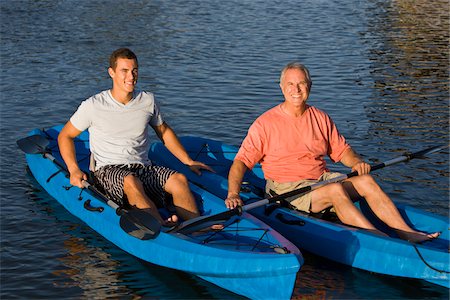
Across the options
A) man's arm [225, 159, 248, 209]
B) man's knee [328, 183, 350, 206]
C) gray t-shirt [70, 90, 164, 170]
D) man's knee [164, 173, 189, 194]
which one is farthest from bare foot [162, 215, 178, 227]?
man's knee [328, 183, 350, 206]

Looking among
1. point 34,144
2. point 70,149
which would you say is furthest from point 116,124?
point 34,144

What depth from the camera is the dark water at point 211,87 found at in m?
7.75

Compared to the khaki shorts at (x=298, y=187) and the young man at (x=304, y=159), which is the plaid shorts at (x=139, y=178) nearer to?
the young man at (x=304, y=159)

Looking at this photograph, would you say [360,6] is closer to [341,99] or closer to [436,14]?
[436,14]

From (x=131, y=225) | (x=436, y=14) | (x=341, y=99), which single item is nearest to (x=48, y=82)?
(x=341, y=99)

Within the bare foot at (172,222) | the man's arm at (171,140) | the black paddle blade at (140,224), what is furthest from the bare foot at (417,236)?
the man's arm at (171,140)

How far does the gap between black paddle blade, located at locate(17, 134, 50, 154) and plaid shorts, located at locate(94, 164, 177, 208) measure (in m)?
1.73

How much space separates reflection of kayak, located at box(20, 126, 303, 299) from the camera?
264 inches

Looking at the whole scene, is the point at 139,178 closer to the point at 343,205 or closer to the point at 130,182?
the point at 130,182

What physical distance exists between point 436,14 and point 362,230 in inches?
712

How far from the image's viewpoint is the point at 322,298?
7371 millimetres

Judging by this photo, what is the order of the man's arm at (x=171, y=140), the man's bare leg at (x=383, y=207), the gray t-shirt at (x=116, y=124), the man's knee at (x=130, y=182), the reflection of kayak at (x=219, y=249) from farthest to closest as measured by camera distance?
the man's arm at (x=171, y=140) < the gray t-shirt at (x=116, y=124) < the man's knee at (x=130, y=182) < the man's bare leg at (x=383, y=207) < the reflection of kayak at (x=219, y=249)

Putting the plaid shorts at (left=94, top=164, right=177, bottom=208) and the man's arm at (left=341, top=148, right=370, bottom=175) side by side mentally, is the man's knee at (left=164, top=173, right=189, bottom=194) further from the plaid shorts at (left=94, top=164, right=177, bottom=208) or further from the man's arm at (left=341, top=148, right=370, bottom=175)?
the man's arm at (left=341, top=148, right=370, bottom=175)

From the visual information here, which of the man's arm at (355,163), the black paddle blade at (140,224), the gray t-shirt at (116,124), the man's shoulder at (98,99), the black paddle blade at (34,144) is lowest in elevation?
the black paddle blade at (140,224)
